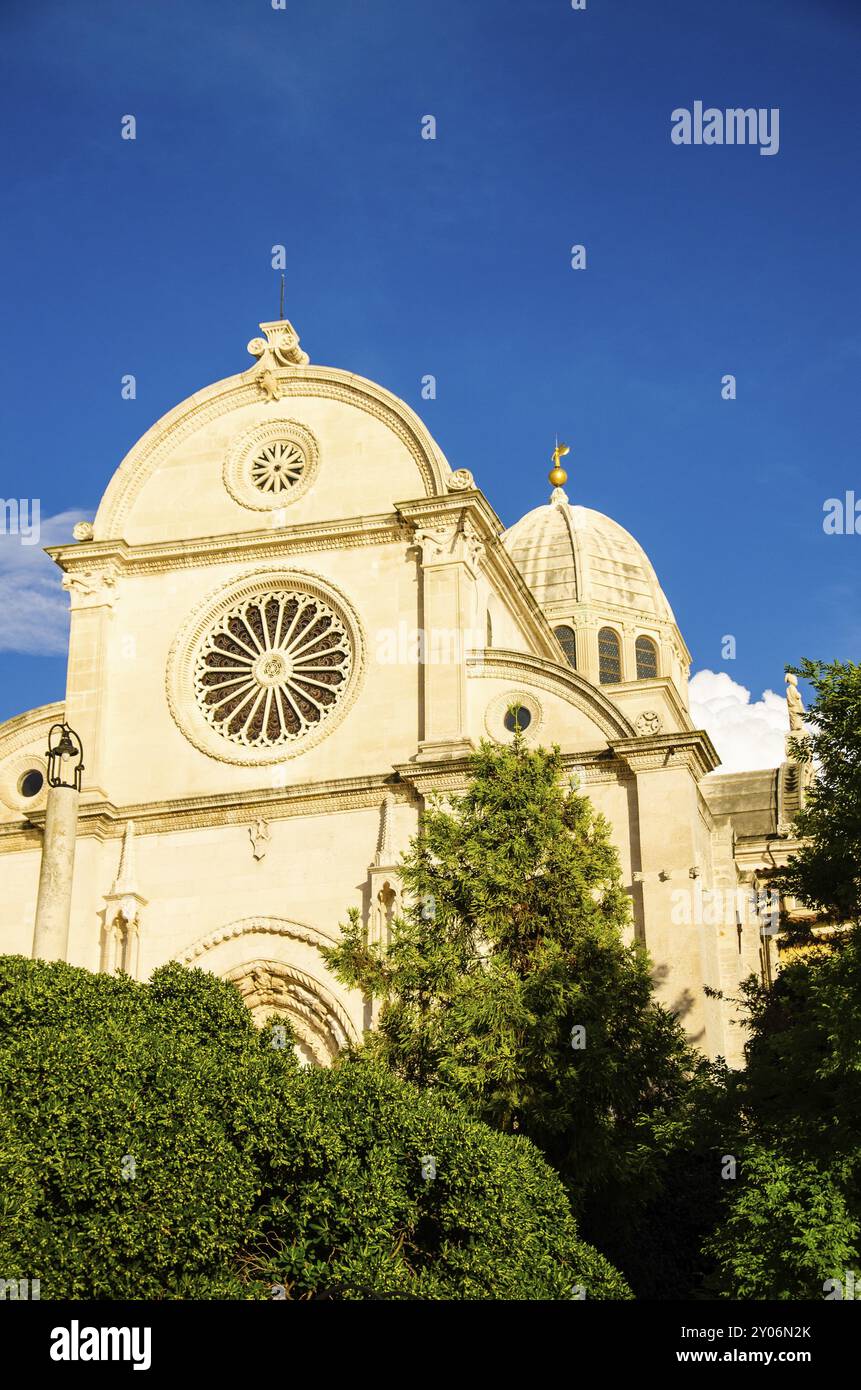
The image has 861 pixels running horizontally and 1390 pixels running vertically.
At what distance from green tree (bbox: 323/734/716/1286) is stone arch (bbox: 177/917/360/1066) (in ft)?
17.0

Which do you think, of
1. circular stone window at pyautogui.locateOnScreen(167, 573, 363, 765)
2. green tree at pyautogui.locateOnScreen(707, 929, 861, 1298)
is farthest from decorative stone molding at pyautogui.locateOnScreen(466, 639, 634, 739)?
green tree at pyautogui.locateOnScreen(707, 929, 861, 1298)

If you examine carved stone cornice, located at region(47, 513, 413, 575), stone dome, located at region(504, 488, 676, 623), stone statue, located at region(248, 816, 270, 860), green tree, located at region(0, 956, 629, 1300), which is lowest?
green tree, located at region(0, 956, 629, 1300)

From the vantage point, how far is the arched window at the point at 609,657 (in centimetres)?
4838

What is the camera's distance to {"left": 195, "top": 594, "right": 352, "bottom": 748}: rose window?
32188mm

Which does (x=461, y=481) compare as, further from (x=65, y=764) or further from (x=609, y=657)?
(x=609, y=657)

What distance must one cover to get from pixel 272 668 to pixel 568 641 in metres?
16.7

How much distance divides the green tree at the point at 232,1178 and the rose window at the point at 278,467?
1554 centimetres

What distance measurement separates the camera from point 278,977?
3017 centimetres

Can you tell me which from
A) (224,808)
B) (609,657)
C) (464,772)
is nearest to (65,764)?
(224,808)

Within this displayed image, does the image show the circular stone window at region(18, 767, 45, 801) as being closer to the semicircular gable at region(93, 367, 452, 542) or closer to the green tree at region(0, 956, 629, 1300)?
the semicircular gable at region(93, 367, 452, 542)

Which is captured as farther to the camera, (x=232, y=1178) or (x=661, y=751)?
(x=661, y=751)

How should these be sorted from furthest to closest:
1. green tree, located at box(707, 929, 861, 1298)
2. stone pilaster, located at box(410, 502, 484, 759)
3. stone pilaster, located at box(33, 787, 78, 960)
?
stone pilaster, located at box(410, 502, 484, 759) → stone pilaster, located at box(33, 787, 78, 960) → green tree, located at box(707, 929, 861, 1298)

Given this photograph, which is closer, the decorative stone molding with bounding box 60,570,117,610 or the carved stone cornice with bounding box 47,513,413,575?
the carved stone cornice with bounding box 47,513,413,575

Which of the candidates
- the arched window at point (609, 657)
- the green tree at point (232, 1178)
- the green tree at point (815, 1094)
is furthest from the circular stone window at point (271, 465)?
the arched window at point (609, 657)
